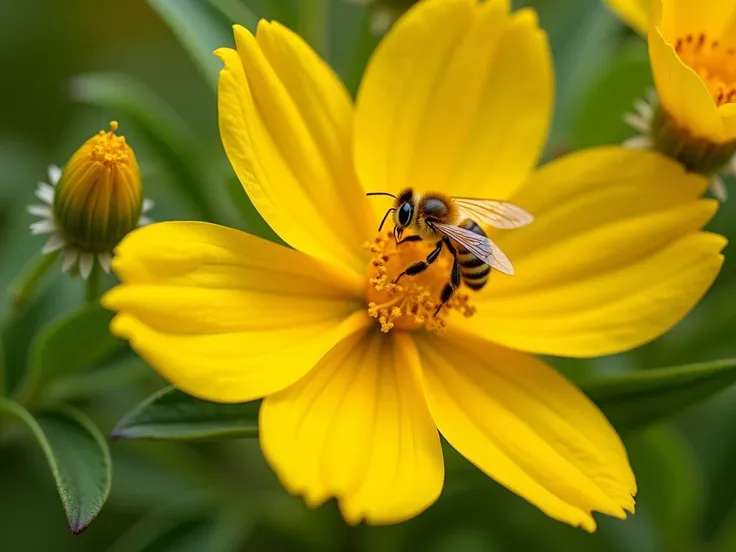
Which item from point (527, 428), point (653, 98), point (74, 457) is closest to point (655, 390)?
point (527, 428)

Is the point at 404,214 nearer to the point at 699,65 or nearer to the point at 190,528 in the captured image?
the point at 699,65

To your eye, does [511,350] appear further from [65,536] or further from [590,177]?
[65,536]

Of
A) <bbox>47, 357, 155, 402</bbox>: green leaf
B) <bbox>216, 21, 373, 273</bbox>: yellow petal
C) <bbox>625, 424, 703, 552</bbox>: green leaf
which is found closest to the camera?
<bbox>216, 21, 373, 273</bbox>: yellow petal

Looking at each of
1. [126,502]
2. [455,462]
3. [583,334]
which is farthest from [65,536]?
[583,334]

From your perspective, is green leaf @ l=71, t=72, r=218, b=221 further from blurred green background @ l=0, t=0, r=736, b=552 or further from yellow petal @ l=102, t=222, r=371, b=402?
yellow petal @ l=102, t=222, r=371, b=402

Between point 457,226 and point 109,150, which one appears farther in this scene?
point 457,226

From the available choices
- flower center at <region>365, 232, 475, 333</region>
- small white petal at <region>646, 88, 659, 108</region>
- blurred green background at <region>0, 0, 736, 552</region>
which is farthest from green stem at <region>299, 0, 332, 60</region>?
small white petal at <region>646, 88, 659, 108</region>

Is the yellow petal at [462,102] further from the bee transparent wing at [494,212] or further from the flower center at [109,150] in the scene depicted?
the flower center at [109,150]
